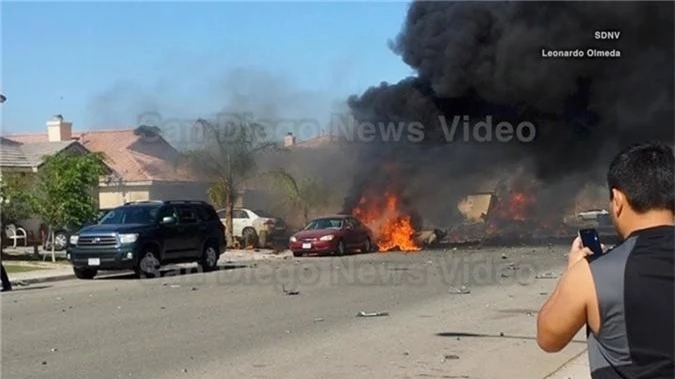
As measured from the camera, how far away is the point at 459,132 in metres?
28.4

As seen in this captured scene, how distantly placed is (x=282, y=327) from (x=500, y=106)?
18104 mm

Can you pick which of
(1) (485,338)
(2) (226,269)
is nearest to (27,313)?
(1) (485,338)

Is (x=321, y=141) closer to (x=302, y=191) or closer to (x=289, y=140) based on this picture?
(x=302, y=191)

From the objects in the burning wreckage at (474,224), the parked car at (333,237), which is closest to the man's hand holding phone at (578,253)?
the parked car at (333,237)

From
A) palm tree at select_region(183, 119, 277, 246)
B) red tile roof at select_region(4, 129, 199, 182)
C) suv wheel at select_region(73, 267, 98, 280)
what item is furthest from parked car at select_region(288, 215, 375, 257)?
suv wheel at select_region(73, 267, 98, 280)

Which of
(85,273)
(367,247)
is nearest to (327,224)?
(367,247)

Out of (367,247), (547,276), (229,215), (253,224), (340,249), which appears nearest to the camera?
(547,276)

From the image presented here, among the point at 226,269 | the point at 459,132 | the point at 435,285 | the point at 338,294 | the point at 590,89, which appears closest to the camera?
the point at 338,294

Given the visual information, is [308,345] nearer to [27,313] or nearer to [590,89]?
[27,313]

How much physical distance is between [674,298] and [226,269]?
63.3ft

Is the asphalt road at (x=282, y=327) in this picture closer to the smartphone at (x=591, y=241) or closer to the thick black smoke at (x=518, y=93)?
the smartphone at (x=591, y=241)

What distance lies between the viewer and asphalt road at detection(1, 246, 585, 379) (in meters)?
8.35

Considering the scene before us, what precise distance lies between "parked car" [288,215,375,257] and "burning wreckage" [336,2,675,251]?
1.66m

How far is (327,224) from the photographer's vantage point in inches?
1087
